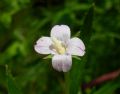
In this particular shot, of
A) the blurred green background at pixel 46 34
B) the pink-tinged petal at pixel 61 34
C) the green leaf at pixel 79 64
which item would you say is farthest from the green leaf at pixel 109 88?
the blurred green background at pixel 46 34

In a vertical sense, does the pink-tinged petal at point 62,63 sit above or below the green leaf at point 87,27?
below

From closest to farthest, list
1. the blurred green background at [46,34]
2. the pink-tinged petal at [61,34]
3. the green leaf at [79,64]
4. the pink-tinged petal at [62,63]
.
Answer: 1. the pink-tinged petal at [62,63]
2. the pink-tinged petal at [61,34]
3. the green leaf at [79,64]
4. the blurred green background at [46,34]

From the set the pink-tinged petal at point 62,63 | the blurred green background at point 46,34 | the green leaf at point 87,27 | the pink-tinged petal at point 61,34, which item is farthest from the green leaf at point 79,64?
the blurred green background at point 46,34

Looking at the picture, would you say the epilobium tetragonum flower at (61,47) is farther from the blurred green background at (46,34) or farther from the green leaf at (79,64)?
the blurred green background at (46,34)

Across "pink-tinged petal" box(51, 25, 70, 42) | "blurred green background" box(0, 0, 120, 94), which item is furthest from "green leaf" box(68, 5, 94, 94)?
"blurred green background" box(0, 0, 120, 94)

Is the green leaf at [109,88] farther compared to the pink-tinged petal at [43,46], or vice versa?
the green leaf at [109,88]

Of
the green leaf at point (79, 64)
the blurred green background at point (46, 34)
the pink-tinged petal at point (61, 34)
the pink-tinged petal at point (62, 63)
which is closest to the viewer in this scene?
the pink-tinged petal at point (62, 63)

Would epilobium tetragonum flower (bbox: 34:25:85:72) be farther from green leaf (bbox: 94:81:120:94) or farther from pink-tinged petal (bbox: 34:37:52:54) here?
green leaf (bbox: 94:81:120:94)
